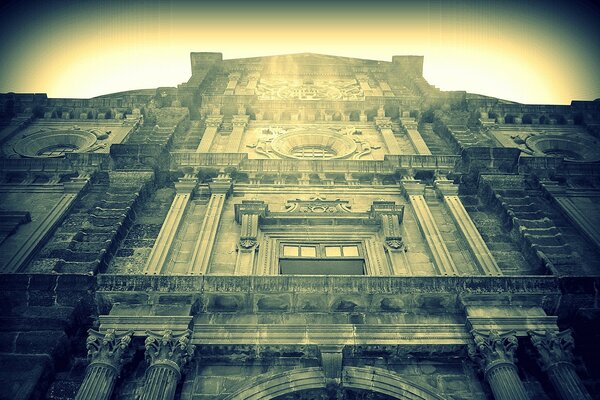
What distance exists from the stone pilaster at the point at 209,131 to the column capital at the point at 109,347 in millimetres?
9729

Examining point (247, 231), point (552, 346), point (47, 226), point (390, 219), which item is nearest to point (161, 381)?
point (247, 231)

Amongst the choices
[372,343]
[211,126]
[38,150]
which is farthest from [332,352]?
[38,150]

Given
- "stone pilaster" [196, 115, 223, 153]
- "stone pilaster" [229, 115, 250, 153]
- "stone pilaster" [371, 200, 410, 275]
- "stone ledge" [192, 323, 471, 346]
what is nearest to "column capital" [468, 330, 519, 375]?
"stone ledge" [192, 323, 471, 346]

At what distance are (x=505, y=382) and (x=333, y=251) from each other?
5724mm

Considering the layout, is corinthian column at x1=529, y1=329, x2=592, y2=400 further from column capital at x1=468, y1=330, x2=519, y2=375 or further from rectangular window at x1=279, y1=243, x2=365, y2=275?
rectangular window at x1=279, y1=243, x2=365, y2=275

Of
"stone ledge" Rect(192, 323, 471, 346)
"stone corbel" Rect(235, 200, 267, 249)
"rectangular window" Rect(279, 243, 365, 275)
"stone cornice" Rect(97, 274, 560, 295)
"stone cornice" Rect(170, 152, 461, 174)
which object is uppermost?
"stone cornice" Rect(170, 152, 461, 174)

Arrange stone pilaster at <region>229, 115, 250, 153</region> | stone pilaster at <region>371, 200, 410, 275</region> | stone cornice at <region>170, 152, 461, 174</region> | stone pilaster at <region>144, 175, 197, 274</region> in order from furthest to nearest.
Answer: stone pilaster at <region>229, 115, 250, 153</region>
stone cornice at <region>170, 152, 461, 174</region>
stone pilaster at <region>371, 200, 410, 275</region>
stone pilaster at <region>144, 175, 197, 274</region>

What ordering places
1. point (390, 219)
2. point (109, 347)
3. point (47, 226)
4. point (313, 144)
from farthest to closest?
point (313, 144) → point (390, 219) → point (47, 226) → point (109, 347)

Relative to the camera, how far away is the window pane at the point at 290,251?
13.6 metres

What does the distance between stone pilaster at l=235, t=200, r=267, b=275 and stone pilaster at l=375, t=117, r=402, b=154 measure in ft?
22.8

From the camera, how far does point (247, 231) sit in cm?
1380

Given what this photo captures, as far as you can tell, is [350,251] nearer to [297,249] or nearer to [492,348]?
[297,249]

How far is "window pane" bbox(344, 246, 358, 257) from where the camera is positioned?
1372 centimetres

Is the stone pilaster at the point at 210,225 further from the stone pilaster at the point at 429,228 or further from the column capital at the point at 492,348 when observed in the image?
the column capital at the point at 492,348
